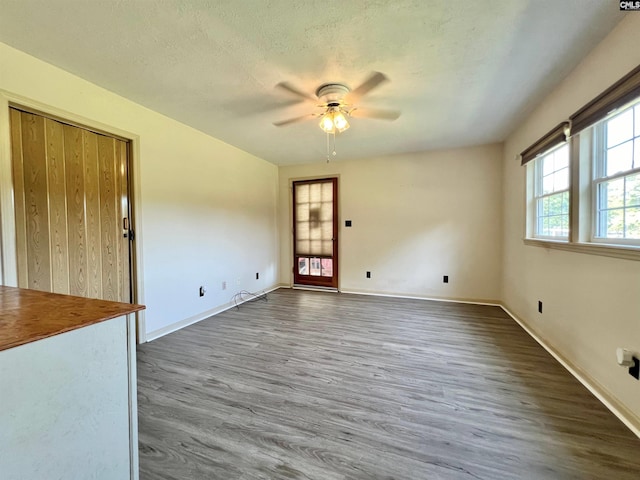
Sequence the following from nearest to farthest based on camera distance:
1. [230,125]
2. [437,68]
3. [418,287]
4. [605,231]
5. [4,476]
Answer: [4,476], [605,231], [437,68], [230,125], [418,287]

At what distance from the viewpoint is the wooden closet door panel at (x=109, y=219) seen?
2449 millimetres

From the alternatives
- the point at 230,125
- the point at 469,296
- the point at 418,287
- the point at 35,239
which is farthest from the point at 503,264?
the point at 35,239

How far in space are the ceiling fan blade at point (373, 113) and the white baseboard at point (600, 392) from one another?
9.08 feet

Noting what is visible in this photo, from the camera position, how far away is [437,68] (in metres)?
2.06

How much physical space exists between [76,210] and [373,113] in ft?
9.62

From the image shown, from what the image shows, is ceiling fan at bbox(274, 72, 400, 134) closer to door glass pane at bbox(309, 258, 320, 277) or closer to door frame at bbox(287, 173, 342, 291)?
door frame at bbox(287, 173, 342, 291)

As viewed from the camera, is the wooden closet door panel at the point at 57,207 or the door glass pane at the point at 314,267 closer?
the wooden closet door panel at the point at 57,207

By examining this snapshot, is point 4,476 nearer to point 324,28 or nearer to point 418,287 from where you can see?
point 324,28

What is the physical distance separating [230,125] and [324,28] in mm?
1907

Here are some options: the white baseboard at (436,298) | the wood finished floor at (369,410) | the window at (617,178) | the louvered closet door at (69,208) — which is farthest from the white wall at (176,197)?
the window at (617,178)

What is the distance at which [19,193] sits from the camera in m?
1.90

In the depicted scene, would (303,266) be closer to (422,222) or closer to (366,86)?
(422,222)

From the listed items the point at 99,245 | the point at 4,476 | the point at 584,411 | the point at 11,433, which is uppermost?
the point at 99,245

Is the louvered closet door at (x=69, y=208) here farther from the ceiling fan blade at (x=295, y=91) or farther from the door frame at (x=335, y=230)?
the door frame at (x=335, y=230)
